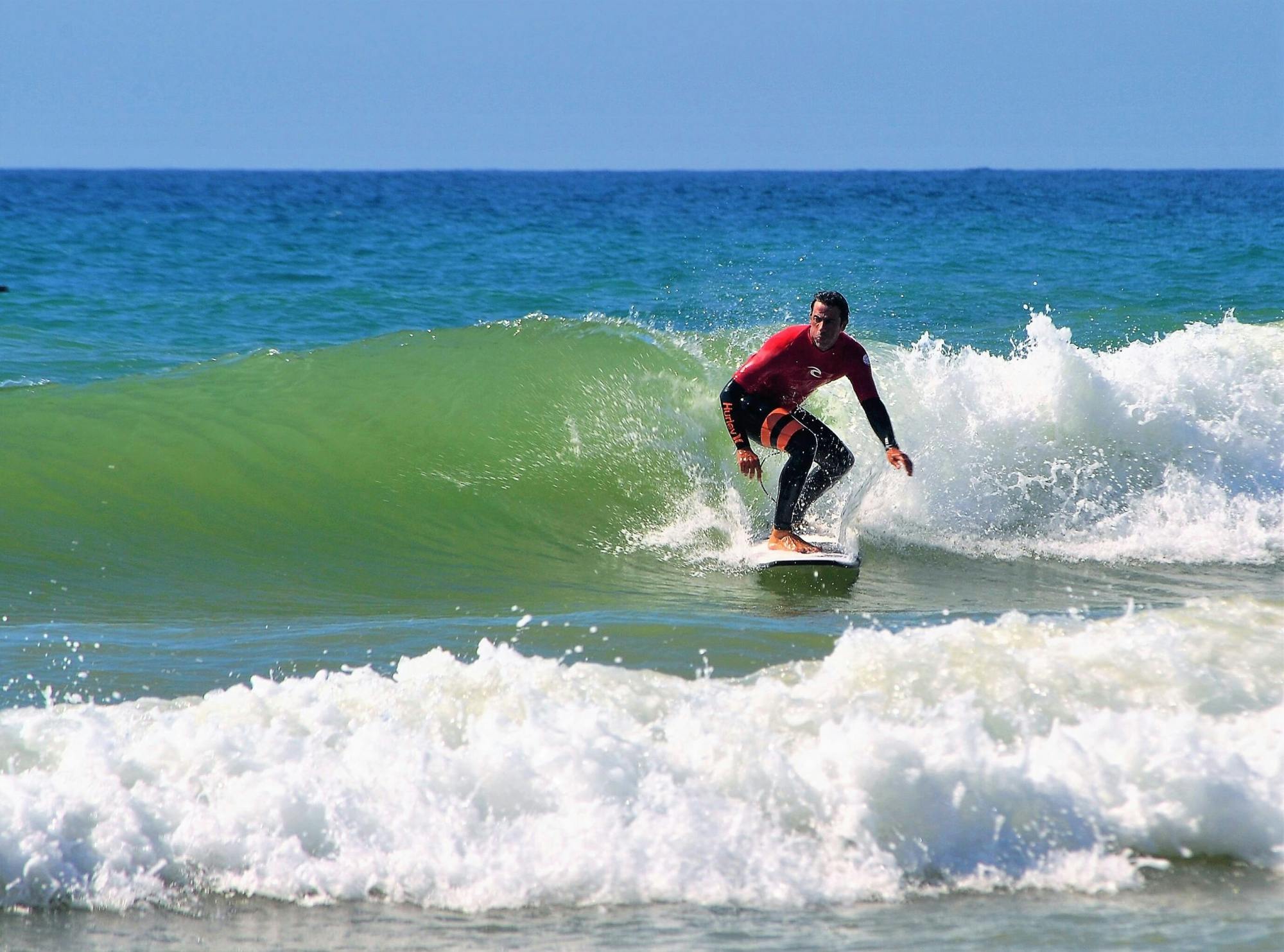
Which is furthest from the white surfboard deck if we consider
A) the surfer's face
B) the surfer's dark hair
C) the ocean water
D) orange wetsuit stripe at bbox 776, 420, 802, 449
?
the surfer's dark hair

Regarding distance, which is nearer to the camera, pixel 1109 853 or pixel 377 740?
pixel 1109 853

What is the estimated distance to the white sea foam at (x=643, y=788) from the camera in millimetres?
3686

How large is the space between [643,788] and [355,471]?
5906 millimetres

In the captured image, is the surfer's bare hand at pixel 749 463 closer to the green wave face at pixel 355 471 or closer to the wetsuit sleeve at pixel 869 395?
the wetsuit sleeve at pixel 869 395

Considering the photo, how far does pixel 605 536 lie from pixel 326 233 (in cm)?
2480

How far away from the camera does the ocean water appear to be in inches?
144

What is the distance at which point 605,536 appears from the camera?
8367 mm

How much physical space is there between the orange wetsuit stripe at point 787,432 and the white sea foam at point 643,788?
9.65ft

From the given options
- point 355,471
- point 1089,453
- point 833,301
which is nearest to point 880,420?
point 833,301

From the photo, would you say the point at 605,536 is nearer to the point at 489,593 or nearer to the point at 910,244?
the point at 489,593

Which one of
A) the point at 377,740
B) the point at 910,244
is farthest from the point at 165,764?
the point at 910,244

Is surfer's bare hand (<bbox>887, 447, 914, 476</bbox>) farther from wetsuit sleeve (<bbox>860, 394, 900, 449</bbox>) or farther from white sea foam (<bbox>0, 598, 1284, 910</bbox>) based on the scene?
white sea foam (<bbox>0, 598, 1284, 910</bbox>)

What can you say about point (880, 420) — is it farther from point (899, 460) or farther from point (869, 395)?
point (899, 460)


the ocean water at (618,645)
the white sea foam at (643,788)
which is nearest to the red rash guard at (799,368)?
the ocean water at (618,645)
